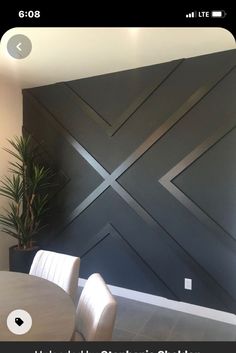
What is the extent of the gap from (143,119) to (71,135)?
3.11 feet

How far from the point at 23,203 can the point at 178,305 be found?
2.07 m

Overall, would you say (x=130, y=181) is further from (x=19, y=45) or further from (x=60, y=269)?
(x=19, y=45)

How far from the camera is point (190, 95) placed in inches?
103

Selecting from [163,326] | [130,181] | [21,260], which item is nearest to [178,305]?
[163,326]

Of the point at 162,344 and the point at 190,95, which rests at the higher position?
the point at 190,95

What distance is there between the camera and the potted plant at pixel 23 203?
3043mm

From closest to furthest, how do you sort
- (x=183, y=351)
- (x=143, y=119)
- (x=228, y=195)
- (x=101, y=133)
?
(x=183, y=351)
(x=228, y=195)
(x=143, y=119)
(x=101, y=133)

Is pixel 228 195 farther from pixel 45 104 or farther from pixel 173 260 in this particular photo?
pixel 45 104

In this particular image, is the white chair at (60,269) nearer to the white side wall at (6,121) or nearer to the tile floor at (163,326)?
the tile floor at (163,326)

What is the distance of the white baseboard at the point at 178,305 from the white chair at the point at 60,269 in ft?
4.27

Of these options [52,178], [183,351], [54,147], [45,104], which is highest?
[45,104]

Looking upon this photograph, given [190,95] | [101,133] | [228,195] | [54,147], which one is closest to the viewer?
[228,195]

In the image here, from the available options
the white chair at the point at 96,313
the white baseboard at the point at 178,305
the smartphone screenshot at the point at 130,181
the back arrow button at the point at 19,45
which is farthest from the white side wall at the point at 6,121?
the back arrow button at the point at 19,45
